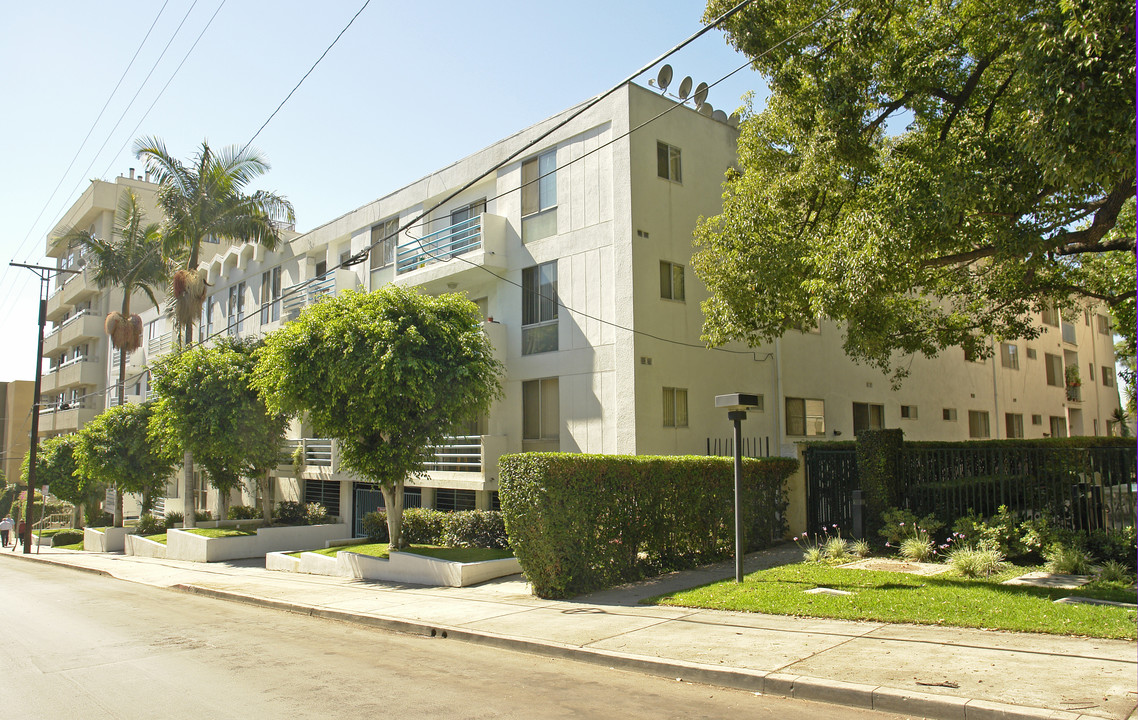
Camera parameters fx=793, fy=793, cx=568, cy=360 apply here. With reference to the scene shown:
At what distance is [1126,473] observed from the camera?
11727 mm

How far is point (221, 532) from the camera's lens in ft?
82.8

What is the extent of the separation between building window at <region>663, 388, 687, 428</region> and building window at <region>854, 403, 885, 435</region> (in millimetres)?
7271

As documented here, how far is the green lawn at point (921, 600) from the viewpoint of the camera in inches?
329

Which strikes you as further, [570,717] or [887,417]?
[887,417]

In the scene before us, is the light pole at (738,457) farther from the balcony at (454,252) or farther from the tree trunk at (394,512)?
the balcony at (454,252)

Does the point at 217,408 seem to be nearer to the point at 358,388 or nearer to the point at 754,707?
the point at 358,388

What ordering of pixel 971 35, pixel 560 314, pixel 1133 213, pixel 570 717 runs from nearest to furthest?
pixel 570 717 < pixel 971 35 < pixel 1133 213 < pixel 560 314

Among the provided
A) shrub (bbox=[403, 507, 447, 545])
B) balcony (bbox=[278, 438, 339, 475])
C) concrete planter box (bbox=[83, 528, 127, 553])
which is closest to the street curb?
shrub (bbox=[403, 507, 447, 545])

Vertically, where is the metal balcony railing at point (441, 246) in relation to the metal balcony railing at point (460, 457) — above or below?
above

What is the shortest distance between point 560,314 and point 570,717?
13.5 meters

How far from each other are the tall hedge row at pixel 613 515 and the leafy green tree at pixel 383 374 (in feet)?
14.4

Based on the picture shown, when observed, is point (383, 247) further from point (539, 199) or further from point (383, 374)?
point (383, 374)

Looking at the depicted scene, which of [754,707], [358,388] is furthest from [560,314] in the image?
[754,707]

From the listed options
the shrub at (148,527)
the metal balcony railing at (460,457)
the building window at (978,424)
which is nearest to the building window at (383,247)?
the metal balcony railing at (460,457)
